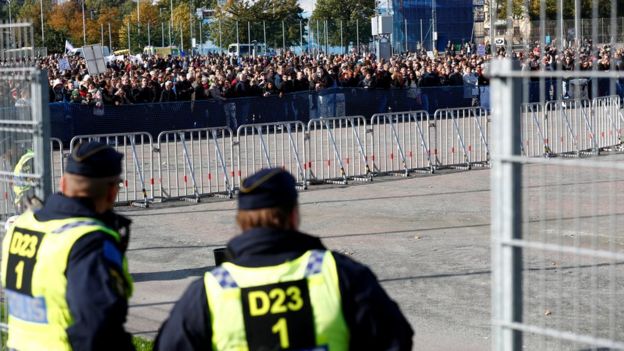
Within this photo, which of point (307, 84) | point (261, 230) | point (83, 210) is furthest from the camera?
point (307, 84)

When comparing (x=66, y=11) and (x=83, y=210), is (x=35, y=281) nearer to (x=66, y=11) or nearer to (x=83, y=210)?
(x=83, y=210)

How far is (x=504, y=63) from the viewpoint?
3848 mm

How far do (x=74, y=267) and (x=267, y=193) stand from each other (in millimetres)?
919

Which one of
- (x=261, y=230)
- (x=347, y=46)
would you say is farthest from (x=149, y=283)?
(x=347, y=46)

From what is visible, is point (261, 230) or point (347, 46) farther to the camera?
point (347, 46)

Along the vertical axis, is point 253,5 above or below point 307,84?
above

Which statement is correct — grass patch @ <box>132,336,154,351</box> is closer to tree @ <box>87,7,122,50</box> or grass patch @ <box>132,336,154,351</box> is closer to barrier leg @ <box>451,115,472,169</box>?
barrier leg @ <box>451,115,472,169</box>

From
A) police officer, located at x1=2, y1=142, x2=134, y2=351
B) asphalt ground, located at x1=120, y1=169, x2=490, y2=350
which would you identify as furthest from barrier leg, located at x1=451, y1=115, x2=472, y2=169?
police officer, located at x1=2, y1=142, x2=134, y2=351

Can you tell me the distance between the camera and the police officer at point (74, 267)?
13.1ft

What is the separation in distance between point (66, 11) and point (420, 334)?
9314 centimetres

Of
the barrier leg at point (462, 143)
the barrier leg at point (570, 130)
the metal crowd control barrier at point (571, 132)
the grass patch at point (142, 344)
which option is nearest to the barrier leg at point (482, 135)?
the barrier leg at point (462, 143)

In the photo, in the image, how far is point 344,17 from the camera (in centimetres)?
7119

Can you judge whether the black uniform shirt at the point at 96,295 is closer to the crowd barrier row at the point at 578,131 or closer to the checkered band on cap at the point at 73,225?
the checkered band on cap at the point at 73,225

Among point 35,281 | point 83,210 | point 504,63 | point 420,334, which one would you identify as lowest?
point 420,334
